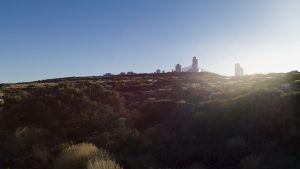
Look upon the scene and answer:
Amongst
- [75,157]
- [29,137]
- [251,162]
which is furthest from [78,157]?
[251,162]

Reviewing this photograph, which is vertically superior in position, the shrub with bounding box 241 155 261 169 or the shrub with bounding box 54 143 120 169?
the shrub with bounding box 54 143 120 169

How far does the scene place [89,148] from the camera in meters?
14.1

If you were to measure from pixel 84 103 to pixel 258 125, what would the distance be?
9.81 metres

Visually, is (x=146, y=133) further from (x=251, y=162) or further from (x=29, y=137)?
(x=251, y=162)

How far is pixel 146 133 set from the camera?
1958cm

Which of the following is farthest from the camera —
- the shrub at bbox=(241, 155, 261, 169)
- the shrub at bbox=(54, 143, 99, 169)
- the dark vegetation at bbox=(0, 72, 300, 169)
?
the dark vegetation at bbox=(0, 72, 300, 169)

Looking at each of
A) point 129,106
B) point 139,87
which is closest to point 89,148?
point 129,106

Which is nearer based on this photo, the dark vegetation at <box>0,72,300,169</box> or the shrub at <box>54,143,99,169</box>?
the shrub at <box>54,143,99,169</box>

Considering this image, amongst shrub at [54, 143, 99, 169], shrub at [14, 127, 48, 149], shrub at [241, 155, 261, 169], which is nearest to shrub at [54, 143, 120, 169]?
shrub at [54, 143, 99, 169]

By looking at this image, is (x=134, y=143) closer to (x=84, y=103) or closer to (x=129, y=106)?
(x=84, y=103)

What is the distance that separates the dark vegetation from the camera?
14.4 metres

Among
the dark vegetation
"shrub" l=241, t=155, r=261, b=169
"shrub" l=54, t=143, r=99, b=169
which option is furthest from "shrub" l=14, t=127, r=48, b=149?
"shrub" l=241, t=155, r=261, b=169

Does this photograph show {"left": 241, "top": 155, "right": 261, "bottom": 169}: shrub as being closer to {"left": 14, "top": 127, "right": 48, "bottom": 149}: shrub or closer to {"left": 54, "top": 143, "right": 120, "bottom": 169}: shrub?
{"left": 54, "top": 143, "right": 120, "bottom": 169}: shrub

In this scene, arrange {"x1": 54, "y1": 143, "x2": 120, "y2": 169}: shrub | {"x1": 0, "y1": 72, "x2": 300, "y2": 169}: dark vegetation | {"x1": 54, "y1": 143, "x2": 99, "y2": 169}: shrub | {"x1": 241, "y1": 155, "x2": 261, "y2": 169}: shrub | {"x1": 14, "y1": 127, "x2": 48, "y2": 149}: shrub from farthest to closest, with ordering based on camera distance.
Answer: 1. {"x1": 14, "y1": 127, "x2": 48, "y2": 149}: shrub
2. {"x1": 0, "y1": 72, "x2": 300, "y2": 169}: dark vegetation
3. {"x1": 241, "y1": 155, "x2": 261, "y2": 169}: shrub
4. {"x1": 54, "y1": 143, "x2": 99, "y2": 169}: shrub
5. {"x1": 54, "y1": 143, "x2": 120, "y2": 169}: shrub
